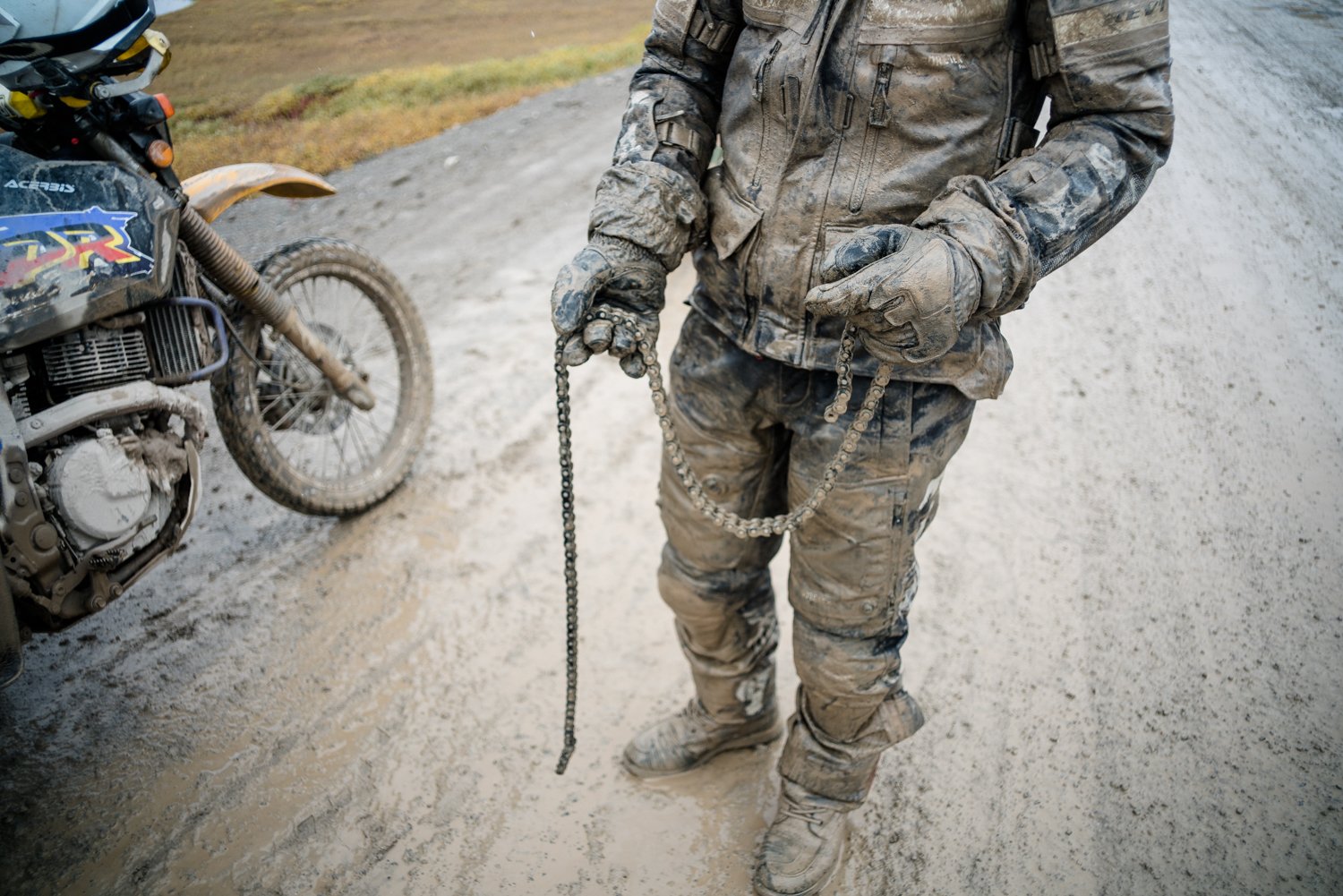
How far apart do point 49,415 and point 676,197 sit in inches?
58.6

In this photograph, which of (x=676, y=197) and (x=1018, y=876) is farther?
(x=1018, y=876)

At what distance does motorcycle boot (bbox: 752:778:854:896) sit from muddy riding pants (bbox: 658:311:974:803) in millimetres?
43

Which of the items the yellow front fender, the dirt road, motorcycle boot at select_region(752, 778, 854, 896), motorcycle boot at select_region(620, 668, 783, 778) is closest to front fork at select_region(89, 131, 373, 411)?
the yellow front fender

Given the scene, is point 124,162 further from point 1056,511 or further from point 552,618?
point 1056,511

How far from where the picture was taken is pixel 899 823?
204 cm

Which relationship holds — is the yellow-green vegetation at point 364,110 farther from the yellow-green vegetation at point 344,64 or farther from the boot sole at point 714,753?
the boot sole at point 714,753

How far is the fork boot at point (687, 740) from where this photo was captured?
2.17 m

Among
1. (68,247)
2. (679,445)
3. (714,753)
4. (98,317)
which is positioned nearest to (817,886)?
(714,753)

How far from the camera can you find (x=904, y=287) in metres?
1.23

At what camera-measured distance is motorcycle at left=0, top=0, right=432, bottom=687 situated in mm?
1937

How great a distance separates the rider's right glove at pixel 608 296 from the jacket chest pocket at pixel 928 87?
15.7 inches

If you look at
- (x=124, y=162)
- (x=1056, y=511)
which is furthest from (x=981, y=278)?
(x=124, y=162)

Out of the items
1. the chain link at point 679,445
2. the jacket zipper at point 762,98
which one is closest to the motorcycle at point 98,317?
the chain link at point 679,445

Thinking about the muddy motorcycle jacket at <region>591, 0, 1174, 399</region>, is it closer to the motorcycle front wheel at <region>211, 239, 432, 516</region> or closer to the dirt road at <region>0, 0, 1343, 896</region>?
the dirt road at <region>0, 0, 1343, 896</region>
